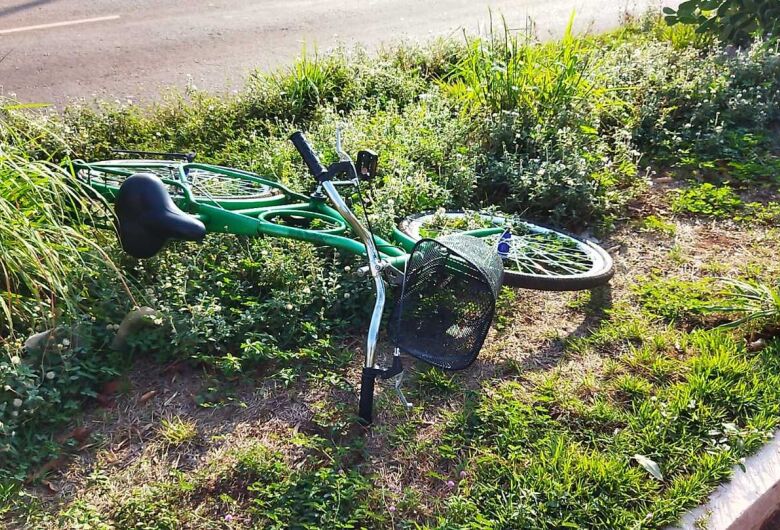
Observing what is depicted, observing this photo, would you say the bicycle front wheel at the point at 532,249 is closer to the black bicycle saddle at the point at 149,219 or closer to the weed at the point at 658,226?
the weed at the point at 658,226

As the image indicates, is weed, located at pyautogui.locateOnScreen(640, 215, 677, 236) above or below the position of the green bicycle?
below

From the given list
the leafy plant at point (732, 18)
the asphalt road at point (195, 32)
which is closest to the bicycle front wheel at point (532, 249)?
the asphalt road at point (195, 32)

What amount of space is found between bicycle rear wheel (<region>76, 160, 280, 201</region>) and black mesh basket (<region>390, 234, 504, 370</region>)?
1336mm

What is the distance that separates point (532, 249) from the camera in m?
4.04

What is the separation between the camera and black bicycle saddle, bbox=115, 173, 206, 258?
3285mm

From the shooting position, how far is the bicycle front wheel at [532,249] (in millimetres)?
3744

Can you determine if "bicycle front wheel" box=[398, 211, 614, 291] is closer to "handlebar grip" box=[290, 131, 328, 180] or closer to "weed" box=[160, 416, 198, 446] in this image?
"handlebar grip" box=[290, 131, 328, 180]

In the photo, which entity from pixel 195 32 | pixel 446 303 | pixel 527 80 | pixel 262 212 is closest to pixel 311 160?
pixel 262 212

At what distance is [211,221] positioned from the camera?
12.5ft

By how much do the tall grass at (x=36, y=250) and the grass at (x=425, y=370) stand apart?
0.03 meters

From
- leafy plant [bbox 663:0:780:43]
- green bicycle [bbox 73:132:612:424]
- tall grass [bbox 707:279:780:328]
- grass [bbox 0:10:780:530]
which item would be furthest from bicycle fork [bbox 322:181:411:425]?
leafy plant [bbox 663:0:780:43]

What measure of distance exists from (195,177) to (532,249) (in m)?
1.93

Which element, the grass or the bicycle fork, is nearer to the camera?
the grass

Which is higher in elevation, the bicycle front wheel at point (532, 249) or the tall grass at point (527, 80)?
the tall grass at point (527, 80)
